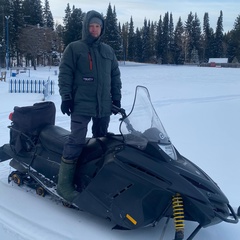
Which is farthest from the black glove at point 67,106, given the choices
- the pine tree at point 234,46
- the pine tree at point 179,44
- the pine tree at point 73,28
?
the pine tree at point 179,44

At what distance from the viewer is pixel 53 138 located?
12.5 ft

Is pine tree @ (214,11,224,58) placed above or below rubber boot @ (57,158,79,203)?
above

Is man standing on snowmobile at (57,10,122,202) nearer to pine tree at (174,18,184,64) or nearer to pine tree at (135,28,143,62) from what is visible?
pine tree at (174,18,184,64)

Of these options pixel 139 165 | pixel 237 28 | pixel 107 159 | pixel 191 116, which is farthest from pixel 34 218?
pixel 237 28

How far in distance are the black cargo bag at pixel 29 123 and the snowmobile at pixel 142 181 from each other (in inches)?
19.9

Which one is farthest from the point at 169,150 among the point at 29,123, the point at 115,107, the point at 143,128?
the point at 29,123

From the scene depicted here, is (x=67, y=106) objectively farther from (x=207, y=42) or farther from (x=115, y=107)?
(x=207, y=42)

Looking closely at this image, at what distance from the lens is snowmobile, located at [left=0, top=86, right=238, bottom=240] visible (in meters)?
2.74

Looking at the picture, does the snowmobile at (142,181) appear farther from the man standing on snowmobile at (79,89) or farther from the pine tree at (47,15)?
the pine tree at (47,15)

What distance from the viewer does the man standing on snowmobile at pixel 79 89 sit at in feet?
11.0

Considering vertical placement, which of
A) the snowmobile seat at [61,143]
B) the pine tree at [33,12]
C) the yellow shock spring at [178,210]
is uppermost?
the pine tree at [33,12]

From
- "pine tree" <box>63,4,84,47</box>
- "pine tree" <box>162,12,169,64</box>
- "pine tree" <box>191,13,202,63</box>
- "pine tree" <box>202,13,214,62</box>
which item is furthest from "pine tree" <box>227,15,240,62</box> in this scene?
"pine tree" <box>63,4,84,47</box>

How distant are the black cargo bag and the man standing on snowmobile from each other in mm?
785

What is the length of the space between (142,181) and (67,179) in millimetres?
880
